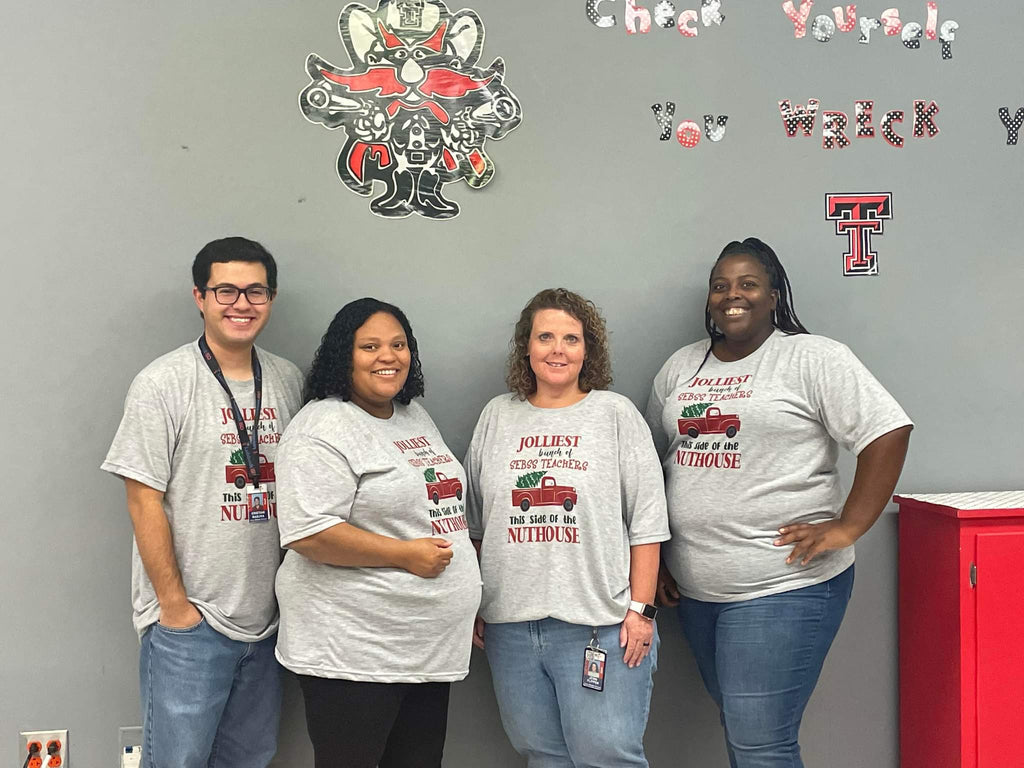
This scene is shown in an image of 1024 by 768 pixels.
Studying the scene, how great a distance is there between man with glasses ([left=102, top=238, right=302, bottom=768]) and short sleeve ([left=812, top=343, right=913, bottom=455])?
1417mm

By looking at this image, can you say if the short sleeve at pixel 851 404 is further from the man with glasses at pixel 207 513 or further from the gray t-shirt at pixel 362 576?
the man with glasses at pixel 207 513

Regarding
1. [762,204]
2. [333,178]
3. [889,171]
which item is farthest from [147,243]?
[889,171]

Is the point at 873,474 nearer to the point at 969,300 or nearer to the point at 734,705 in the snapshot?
the point at 734,705

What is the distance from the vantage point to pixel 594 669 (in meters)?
2.00

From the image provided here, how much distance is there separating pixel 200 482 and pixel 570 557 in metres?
0.93

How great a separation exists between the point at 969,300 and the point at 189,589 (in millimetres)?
2437

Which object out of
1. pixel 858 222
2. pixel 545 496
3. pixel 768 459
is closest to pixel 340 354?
pixel 545 496

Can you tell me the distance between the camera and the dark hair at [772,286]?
2.25 m

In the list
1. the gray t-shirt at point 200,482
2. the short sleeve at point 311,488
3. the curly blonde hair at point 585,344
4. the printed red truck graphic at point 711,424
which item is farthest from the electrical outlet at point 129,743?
the printed red truck graphic at point 711,424

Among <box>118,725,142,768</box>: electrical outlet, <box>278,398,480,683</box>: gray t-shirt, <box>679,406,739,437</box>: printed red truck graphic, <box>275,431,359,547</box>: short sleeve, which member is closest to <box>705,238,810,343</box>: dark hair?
<box>679,406,739,437</box>: printed red truck graphic

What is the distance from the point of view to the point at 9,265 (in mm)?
2361

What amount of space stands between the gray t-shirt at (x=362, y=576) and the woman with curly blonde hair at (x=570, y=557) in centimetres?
15

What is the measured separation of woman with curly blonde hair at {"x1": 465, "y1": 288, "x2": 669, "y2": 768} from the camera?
200 centimetres

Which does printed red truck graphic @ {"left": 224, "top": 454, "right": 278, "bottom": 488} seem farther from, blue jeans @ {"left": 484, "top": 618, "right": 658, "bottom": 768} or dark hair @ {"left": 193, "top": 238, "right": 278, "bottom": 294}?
blue jeans @ {"left": 484, "top": 618, "right": 658, "bottom": 768}
